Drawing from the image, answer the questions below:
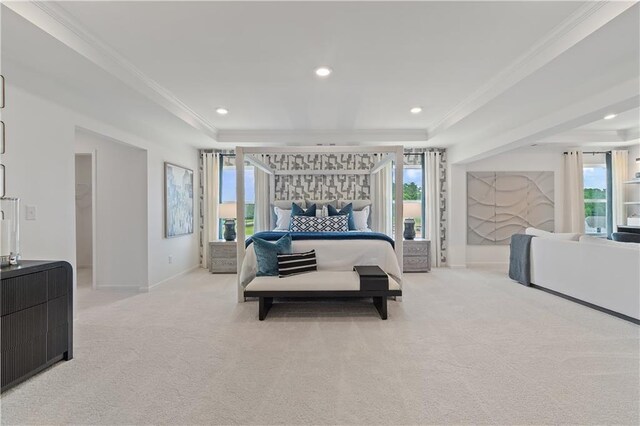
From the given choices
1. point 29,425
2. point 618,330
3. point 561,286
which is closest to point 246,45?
point 29,425

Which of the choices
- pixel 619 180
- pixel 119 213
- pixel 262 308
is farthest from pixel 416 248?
pixel 119 213

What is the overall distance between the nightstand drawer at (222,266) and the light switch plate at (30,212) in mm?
3249

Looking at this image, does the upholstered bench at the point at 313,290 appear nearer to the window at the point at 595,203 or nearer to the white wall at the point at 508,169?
the white wall at the point at 508,169

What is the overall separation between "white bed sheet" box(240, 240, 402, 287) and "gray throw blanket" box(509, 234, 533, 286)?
226cm

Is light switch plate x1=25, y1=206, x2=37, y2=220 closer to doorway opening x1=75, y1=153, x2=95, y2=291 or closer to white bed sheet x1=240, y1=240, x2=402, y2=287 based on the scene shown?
white bed sheet x1=240, y1=240, x2=402, y2=287

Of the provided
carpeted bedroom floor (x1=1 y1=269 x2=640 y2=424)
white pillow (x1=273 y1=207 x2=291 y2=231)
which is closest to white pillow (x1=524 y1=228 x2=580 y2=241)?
carpeted bedroom floor (x1=1 y1=269 x2=640 y2=424)

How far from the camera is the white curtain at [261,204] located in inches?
260

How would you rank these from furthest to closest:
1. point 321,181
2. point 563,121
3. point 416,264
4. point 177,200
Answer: point 321,181, point 416,264, point 177,200, point 563,121

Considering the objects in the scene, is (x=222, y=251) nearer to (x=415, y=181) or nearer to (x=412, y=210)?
(x=412, y=210)

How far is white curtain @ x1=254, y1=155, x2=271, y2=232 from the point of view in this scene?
660 centimetres

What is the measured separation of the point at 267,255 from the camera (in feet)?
12.9

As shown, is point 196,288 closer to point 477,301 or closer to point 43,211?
point 43,211

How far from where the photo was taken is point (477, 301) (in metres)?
4.20

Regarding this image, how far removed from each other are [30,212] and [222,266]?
335 centimetres
